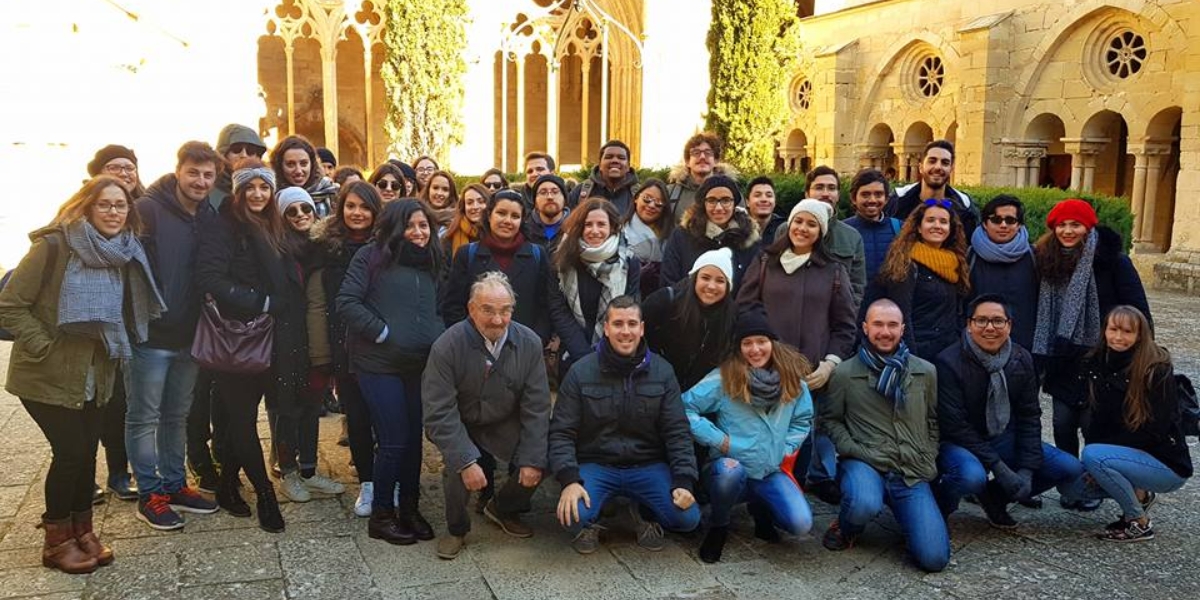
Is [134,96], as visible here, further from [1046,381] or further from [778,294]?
[1046,381]

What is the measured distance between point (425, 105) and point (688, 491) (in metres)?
11.7

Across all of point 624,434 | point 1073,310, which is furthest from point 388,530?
point 1073,310

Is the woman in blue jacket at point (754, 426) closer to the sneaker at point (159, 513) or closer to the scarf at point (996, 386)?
the scarf at point (996, 386)

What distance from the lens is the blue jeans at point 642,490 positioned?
380cm

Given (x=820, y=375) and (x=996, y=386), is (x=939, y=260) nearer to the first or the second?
(x=996, y=386)

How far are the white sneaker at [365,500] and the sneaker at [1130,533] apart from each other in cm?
331

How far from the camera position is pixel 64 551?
3.53 meters

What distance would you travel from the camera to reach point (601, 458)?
3.91 meters

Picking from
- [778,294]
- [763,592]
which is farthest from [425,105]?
[763,592]

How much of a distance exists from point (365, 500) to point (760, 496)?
5.92ft

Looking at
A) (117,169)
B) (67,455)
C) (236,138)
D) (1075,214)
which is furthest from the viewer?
(236,138)

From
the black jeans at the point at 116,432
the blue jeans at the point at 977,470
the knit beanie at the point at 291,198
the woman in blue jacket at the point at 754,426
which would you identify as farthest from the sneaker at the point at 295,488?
the blue jeans at the point at 977,470

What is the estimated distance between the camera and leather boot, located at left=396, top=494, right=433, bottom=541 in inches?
155

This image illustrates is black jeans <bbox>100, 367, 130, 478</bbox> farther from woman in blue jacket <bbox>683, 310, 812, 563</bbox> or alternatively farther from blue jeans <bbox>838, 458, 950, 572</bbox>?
blue jeans <bbox>838, 458, 950, 572</bbox>
